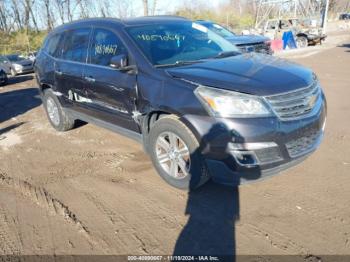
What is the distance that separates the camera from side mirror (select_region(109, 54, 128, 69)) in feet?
13.0

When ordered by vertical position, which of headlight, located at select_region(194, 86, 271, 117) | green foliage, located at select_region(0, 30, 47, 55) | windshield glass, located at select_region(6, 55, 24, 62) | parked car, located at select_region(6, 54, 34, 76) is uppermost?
headlight, located at select_region(194, 86, 271, 117)

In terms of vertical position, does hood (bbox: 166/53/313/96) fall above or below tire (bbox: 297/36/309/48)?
above

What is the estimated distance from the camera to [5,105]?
9352mm

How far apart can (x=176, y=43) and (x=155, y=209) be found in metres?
2.10

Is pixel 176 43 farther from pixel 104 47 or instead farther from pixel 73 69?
pixel 73 69

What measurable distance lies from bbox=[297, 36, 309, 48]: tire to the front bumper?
2081 cm

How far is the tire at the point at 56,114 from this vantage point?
19.9 ft

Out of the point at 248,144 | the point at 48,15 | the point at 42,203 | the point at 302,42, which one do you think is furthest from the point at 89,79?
the point at 48,15

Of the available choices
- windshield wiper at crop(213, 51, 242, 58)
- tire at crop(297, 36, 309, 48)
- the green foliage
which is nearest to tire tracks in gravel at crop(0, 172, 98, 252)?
windshield wiper at crop(213, 51, 242, 58)

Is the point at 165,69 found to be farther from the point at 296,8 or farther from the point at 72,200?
the point at 296,8

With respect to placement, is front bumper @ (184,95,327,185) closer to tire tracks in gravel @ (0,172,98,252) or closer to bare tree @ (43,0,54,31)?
tire tracks in gravel @ (0,172,98,252)

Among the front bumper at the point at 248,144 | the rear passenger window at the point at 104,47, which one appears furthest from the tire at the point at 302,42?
the front bumper at the point at 248,144

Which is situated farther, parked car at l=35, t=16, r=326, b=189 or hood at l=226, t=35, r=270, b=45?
hood at l=226, t=35, r=270, b=45

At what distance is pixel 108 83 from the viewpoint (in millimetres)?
4355
